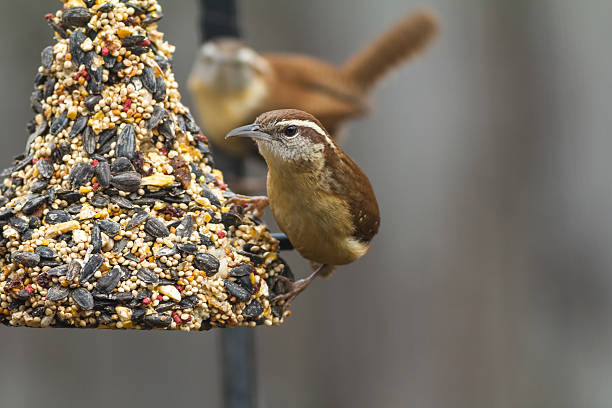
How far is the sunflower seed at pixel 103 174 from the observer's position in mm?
2312

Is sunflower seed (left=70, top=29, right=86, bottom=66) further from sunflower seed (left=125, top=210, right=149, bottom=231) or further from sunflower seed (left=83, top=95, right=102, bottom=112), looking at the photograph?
sunflower seed (left=125, top=210, right=149, bottom=231)

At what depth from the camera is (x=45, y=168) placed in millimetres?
2375

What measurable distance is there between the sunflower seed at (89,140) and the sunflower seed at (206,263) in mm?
444

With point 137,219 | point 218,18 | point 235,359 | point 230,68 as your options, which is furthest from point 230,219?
point 230,68

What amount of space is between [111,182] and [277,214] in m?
0.51

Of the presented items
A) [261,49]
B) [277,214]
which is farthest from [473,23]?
[277,214]

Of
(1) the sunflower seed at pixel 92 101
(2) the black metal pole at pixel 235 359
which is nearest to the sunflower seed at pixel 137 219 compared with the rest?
(1) the sunflower seed at pixel 92 101

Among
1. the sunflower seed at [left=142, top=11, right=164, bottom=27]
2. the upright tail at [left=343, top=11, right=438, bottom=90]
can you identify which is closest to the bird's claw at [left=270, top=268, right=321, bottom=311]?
the sunflower seed at [left=142, top=11, right=164, bottom=27]

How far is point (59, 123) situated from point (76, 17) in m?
0.32

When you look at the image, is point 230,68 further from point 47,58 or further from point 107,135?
point 107,135

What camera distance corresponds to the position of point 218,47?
5152 millimetres

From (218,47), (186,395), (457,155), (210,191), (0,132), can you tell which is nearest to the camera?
(210,191)

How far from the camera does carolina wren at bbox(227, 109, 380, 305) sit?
2.35 meters

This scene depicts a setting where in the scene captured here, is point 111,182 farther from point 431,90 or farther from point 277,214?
point 431,90
